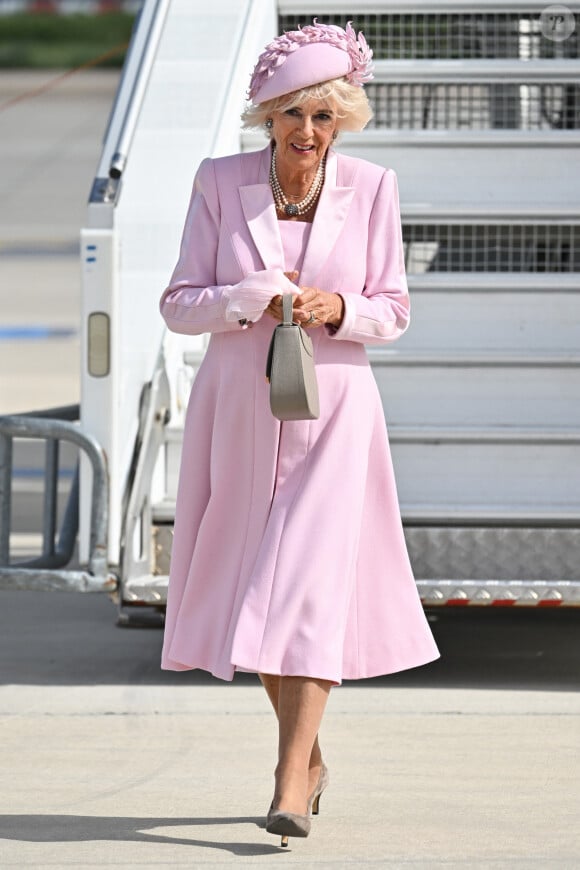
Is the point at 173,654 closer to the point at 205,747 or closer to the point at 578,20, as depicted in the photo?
the point at 205,747

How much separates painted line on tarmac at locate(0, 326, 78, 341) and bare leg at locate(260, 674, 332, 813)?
49.1 feet

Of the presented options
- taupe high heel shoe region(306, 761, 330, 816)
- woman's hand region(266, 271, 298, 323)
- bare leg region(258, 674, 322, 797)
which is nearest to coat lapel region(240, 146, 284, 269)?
woman's hand region(266, 271, 298, 323)

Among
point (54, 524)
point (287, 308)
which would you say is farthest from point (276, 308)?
point (54, 524)

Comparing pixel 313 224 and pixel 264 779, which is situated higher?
pixel 313 224

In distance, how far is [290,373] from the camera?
407 cm

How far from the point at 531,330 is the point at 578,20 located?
5.07 ft

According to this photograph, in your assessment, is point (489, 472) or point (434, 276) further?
point (434, 276)

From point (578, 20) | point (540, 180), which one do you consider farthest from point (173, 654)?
point (578, 20)

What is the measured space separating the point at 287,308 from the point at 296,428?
31cm

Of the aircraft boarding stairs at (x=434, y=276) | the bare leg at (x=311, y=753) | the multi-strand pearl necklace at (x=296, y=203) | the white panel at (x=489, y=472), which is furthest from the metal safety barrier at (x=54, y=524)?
the multi-strand pearl necklace at (x=296, y=203)

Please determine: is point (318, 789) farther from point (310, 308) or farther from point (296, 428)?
point (310, 308)

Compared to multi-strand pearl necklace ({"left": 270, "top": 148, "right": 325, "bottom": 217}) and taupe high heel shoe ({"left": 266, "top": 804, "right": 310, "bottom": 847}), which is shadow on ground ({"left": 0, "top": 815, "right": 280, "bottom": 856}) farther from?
multi-strand pearl necklace ({"left": 270, "top": 148, "right": 325, "bottom": 217})

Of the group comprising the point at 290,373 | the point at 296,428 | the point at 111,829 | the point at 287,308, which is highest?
the point at 287,308

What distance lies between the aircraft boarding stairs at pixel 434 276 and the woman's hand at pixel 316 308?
1601mm
